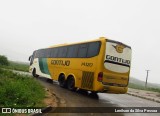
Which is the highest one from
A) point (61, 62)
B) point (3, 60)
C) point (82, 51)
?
point (82, 51)

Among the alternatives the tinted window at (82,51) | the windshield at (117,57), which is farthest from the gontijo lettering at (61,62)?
the windshield at (117,57)

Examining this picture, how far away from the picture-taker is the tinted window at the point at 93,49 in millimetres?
17328

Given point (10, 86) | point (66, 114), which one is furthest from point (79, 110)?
point (10, 86)

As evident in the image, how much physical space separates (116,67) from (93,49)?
1.74 metres

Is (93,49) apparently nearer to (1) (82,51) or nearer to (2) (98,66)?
(2) (98,66)

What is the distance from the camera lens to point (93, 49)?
17781 millimetres

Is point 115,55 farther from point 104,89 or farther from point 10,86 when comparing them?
point 10,86

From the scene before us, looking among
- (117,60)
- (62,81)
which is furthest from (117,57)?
(62,81)

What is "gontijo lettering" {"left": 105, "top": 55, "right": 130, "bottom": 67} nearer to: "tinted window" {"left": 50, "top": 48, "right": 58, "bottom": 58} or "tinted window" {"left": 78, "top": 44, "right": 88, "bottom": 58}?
"tinted window" {"left": 78, "top": 44, "right": 88, "bottom": 58}

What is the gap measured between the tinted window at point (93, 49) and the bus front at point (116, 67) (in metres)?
0.67

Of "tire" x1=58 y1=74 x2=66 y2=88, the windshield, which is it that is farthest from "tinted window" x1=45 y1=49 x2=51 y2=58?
the windshield

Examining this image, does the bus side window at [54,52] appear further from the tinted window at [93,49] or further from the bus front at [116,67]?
the bus front at [116,67]

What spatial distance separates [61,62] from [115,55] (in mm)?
6481

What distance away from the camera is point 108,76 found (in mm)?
16906
